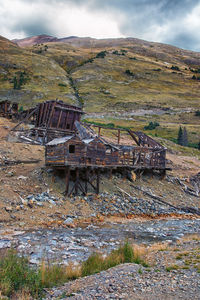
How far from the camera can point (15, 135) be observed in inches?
1266

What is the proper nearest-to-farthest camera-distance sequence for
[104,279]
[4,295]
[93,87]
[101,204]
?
[4,295]
[104,279]
[101,204]
[93,87]

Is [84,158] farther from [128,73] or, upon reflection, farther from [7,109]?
[128,73]

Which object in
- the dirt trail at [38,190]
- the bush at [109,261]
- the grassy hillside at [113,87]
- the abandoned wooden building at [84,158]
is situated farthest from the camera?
the grassy hillside at [113,87]

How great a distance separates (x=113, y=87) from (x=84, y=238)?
90591 millimetres

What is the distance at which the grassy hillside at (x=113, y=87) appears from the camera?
73.3 metres

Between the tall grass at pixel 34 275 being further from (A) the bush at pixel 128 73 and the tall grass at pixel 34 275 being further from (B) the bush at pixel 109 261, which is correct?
(A) the bush at pixel 128 73

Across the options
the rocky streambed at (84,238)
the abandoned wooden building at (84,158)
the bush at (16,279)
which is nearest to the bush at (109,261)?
the rocky streambed at (84,238)

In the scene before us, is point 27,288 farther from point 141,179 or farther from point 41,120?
point 41,120

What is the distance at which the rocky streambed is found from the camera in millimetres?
12750

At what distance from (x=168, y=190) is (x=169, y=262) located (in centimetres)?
1959

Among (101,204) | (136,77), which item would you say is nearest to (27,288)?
(101,204)

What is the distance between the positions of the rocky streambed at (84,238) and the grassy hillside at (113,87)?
38.9 m

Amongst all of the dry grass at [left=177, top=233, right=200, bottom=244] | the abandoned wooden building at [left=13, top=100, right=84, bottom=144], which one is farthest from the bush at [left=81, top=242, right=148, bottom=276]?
the abandoned wooden building at [left=13, top=100, right=84, bottom=144]

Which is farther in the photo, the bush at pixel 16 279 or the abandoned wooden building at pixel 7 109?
the abandoned wooden building at pixel 7 109
